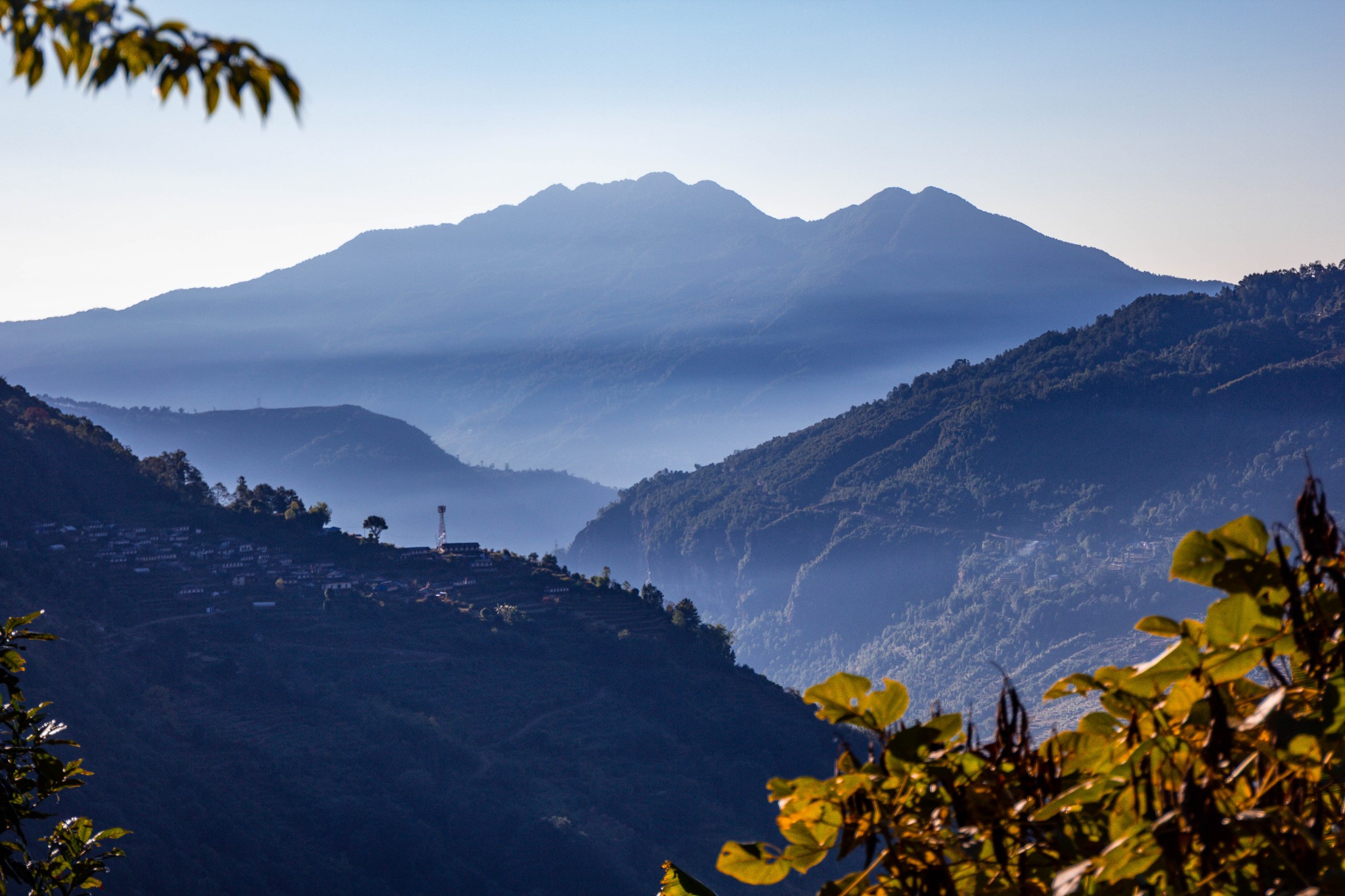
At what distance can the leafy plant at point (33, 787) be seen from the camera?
12.7 feet

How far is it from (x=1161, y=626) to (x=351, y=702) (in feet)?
171

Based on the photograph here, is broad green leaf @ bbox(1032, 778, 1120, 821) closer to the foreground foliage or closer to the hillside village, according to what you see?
the foreground foliage

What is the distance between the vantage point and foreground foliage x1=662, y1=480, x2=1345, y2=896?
5.02 feet

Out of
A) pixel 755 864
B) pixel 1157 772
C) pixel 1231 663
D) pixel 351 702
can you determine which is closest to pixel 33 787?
pixel 755 864

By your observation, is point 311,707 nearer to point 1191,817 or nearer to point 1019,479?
point 1191,817

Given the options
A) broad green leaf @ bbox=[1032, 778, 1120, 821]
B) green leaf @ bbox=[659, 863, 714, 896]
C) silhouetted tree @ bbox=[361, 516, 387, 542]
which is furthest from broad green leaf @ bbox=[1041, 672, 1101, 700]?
silhouetted tree @ bbox=[361, 516, 387, 542]

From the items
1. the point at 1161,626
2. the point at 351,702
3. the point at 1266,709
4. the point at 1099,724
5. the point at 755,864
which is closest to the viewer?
the point at 1266,709

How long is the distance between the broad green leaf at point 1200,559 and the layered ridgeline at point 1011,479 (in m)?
157

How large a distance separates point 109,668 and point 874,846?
48409 millimetres

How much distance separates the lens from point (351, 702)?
50156 mm

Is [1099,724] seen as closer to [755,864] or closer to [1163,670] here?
[1163,670]

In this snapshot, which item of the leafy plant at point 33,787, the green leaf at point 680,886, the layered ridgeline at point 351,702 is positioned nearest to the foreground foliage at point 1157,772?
the green leaf at point 680,886

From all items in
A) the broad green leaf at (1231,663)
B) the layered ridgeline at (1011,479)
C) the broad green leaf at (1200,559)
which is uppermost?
the broad green leaf at (1200,559)

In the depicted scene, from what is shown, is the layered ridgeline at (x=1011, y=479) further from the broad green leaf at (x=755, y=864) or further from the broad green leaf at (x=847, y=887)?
the broad green leaf at (x=847, y=887)
